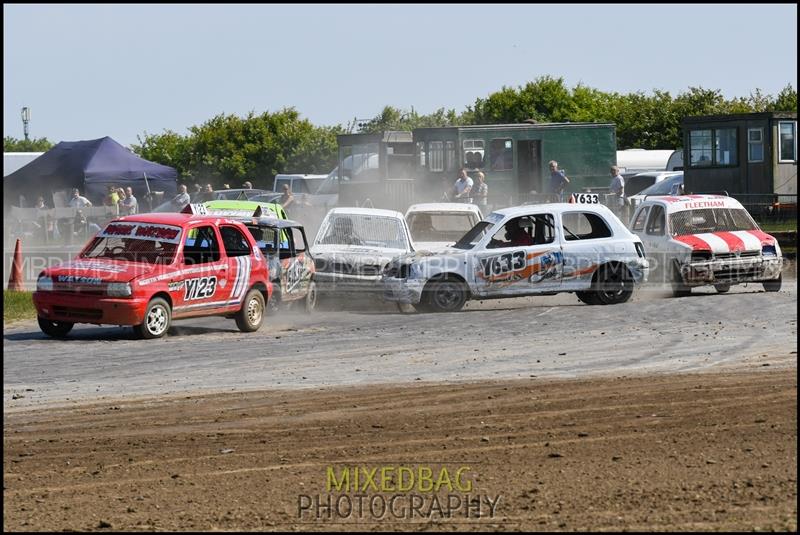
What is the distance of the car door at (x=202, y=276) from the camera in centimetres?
1664

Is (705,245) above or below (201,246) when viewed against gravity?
below

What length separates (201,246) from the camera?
17.2 m

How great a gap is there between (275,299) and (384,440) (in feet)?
28.8

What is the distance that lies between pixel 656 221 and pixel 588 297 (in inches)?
99.7

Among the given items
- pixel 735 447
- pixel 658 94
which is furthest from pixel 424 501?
pixel 658 94

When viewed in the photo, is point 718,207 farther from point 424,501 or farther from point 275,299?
point 424,501

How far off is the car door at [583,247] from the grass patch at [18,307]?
27.6 ft

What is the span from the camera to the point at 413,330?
17.2m

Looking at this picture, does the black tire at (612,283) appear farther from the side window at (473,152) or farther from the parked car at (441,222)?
the side window at (473,152)

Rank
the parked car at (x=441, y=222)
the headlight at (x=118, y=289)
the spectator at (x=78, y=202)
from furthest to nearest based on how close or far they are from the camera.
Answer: the spectator at (x=78, y=202) < the parked car at (x=441, y=222) < the headlight at (x=118, y=289)

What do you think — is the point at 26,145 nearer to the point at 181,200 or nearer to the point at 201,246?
the point at 181,200

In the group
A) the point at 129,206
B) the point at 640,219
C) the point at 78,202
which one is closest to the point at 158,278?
the point at 640,219

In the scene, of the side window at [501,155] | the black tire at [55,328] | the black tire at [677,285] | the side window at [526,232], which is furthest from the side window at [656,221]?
the side window at [501,155]

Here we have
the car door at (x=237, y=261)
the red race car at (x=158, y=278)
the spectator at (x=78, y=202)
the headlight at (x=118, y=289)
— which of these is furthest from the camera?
the spectator at (x=78, y=202)
